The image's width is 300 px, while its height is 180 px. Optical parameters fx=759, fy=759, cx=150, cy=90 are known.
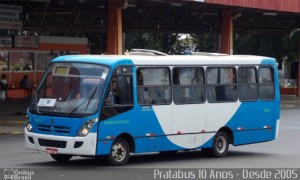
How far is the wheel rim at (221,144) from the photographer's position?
1831 cm

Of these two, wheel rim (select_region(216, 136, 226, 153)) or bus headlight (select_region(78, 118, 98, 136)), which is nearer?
bus headlight (select_region(78, 118, 98, 136))

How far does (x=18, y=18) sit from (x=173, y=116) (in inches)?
746

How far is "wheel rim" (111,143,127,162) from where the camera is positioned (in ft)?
51.6

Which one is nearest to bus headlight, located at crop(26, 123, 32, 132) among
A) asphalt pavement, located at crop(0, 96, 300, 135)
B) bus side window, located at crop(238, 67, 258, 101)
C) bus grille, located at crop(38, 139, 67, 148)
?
bus grille, located at crop(38, 139, 67, 148)

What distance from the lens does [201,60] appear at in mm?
17891

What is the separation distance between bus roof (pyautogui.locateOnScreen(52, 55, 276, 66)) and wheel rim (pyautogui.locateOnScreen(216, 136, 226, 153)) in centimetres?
184

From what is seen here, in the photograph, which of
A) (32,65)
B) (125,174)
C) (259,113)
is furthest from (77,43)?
(125,174)

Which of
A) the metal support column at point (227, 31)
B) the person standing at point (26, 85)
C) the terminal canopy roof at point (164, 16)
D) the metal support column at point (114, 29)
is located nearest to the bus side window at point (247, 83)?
the metal support column at point (114, 29)

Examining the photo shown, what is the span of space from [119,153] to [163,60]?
2476 mm

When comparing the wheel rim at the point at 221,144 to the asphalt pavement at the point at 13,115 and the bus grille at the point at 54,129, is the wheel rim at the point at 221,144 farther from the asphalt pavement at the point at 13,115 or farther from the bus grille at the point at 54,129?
the asphalt pavement at the point at 13,115

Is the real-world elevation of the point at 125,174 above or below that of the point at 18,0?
below

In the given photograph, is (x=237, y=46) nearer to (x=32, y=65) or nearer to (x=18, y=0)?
(x=32, y=65)

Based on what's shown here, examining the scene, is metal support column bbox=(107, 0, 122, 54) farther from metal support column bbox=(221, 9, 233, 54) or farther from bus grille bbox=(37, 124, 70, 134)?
bus grille bbox=(37, 124, 70, 134)

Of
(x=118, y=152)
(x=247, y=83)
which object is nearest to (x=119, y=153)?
(x=118, y=152)
